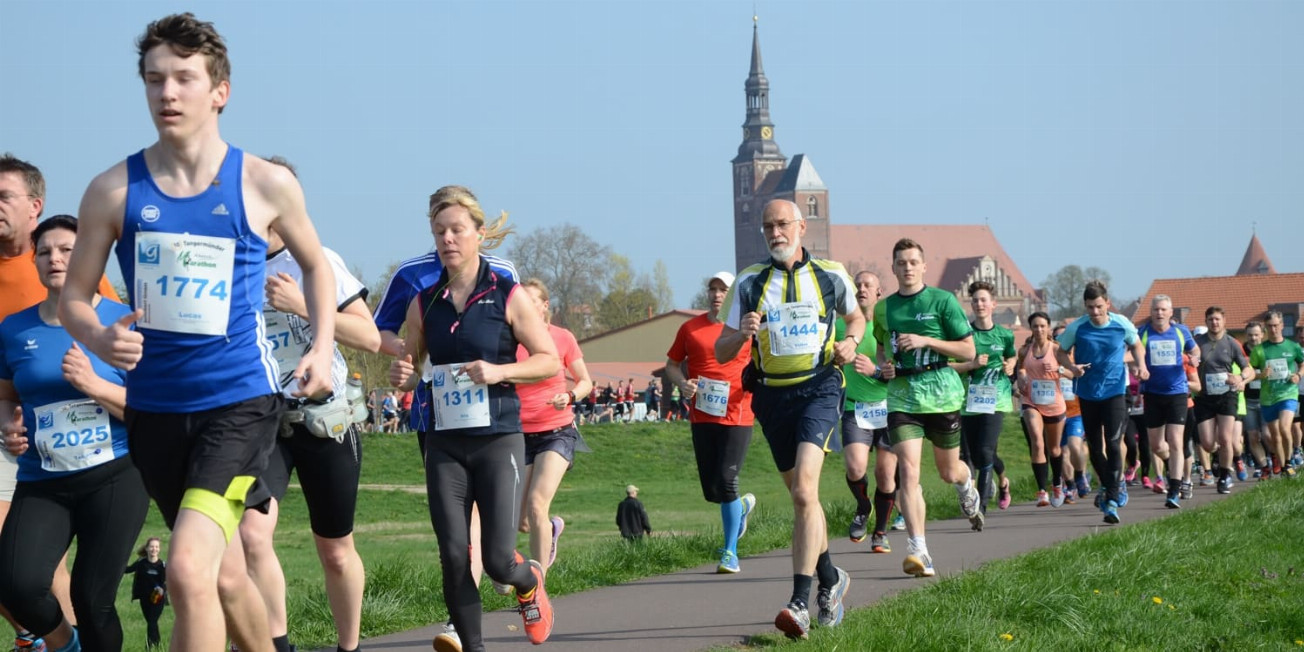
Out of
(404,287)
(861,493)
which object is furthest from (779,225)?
(861,493)

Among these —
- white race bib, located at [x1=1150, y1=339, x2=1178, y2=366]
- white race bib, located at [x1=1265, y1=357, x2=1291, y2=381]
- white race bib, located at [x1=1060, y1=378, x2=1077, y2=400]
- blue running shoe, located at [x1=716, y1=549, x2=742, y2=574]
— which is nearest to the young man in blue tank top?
blue running shoe, located at [x1=716, y1=549, x2=742, y2=574]

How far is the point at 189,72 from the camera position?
4.87m

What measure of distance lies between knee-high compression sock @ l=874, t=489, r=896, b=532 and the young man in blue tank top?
835cm

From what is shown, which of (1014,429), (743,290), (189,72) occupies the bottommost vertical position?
(1014,429)

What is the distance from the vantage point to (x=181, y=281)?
482cm

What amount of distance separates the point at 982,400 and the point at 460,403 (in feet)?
31.8

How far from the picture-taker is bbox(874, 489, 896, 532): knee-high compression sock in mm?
12812

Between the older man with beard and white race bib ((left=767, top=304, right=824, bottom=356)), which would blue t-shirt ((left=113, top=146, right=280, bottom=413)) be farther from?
white race bib ((left=767, top=304, right=824, bottom=356))

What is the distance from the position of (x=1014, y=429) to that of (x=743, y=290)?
4396 centimetres

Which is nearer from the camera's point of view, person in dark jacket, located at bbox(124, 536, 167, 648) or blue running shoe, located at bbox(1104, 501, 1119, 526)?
person in dark jacket, located at bbox(124, 536, 167, 648)

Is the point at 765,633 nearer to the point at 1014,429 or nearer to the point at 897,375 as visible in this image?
the point at 897,375

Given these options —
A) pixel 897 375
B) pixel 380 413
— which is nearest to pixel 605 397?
pixel 380 413

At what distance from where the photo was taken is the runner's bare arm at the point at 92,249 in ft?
15.9

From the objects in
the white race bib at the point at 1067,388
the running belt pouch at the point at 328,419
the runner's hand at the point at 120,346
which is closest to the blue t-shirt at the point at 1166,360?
the white race bib at the point at 1067,388
